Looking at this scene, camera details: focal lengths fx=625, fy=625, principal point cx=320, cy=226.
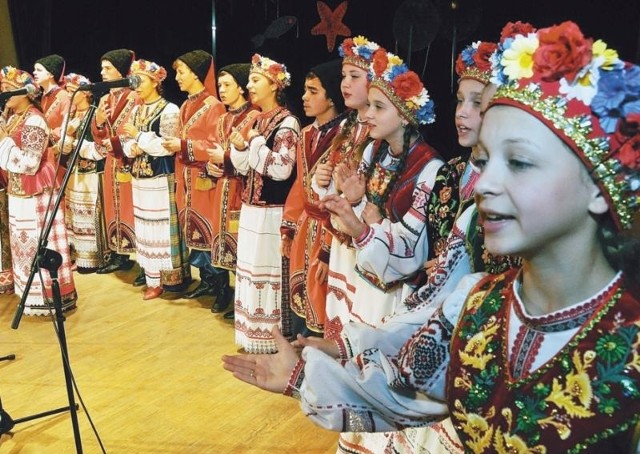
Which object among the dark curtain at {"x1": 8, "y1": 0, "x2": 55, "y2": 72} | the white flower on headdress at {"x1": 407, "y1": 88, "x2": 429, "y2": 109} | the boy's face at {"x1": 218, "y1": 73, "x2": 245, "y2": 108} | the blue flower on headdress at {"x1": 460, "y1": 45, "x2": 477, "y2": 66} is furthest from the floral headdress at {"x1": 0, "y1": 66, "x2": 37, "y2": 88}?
the blue flower on headdress at {"x1": 460, "y1": 45, "x2": 477, "y2": 66}

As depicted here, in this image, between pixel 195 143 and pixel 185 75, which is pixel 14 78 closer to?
pixel 185 75

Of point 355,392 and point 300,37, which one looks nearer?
point 355,392

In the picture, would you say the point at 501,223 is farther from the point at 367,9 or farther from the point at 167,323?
the point at 167,323

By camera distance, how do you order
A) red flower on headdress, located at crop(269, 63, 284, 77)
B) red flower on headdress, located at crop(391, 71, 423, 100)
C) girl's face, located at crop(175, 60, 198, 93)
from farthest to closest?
girl's face, located at crop(175, 60, 198, 93) → red flower on headdress, located at crop(269, 63, 284, 77) → red flower on headdress, located at crop(391, 71, 423, 100)

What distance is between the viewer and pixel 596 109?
830 mm

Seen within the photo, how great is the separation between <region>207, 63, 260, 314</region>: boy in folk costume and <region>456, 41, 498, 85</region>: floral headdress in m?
1.88

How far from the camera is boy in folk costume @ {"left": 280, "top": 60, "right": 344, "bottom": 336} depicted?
9.10 feet

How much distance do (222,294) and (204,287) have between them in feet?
1.02

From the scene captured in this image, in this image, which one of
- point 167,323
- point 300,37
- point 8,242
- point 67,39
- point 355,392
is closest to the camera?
point 355,392

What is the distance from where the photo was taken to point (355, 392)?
1.18 metres

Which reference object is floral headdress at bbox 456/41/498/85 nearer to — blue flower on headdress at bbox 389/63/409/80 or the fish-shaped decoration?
blue flower on headdress at bbox 389/63/409/80

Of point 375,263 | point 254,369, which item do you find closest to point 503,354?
point 254,369

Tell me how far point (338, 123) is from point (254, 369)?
1872 mm

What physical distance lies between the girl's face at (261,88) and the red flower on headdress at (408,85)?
4.46ft
